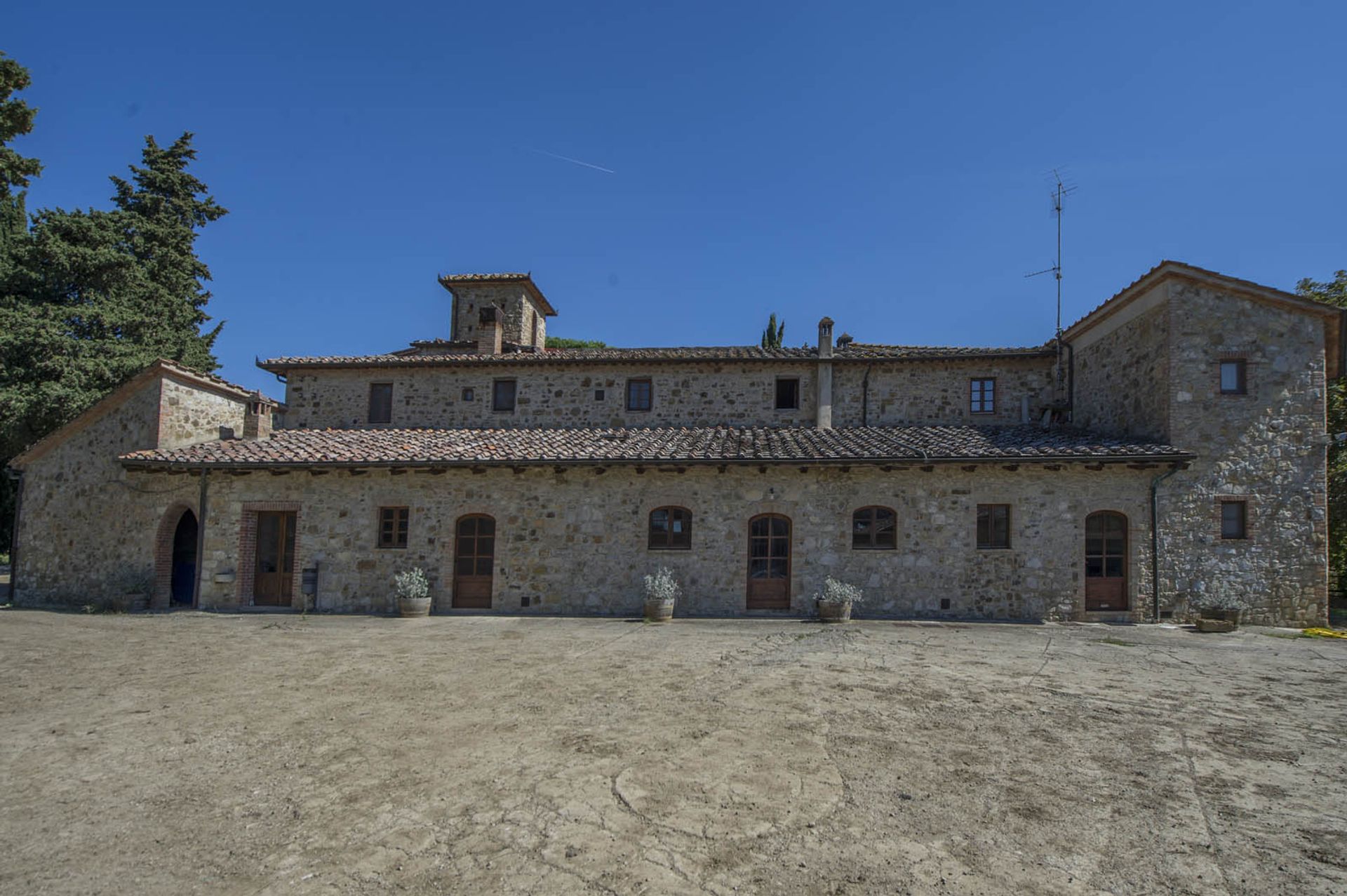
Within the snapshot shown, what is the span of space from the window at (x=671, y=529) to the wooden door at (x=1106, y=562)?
8.54 m

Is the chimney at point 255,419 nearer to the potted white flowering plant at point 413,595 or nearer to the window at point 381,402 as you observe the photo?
the window at point 381,402

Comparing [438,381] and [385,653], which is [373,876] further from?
[438,381]

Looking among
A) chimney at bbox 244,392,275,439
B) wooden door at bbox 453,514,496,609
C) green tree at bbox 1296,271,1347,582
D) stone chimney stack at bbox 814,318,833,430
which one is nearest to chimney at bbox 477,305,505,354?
chimney at bbox 244,392,275,439

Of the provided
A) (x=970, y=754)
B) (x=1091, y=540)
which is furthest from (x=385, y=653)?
(x=1091, y=540)

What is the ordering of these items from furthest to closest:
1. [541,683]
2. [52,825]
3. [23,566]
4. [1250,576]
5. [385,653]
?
[23,566] → [1250,576] → [385,653] → [541,683] → [52,825]

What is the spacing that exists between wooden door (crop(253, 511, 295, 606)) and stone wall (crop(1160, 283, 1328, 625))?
19.0 meters

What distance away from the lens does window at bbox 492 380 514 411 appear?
1908cm

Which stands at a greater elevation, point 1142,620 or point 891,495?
point 891,495

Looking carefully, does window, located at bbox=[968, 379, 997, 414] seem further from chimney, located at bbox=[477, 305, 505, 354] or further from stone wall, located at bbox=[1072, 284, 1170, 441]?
chimney, located at bbox=[477, 305, 505, 354]

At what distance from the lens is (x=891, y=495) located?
14906 millimetres

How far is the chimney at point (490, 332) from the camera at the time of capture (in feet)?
68.2

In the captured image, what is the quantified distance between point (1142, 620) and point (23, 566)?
Result: 2533cm

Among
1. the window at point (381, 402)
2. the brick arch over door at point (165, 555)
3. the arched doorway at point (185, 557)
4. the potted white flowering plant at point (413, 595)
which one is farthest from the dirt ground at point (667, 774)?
the window at point (381, 402)

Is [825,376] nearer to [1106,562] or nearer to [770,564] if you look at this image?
[770,564]
